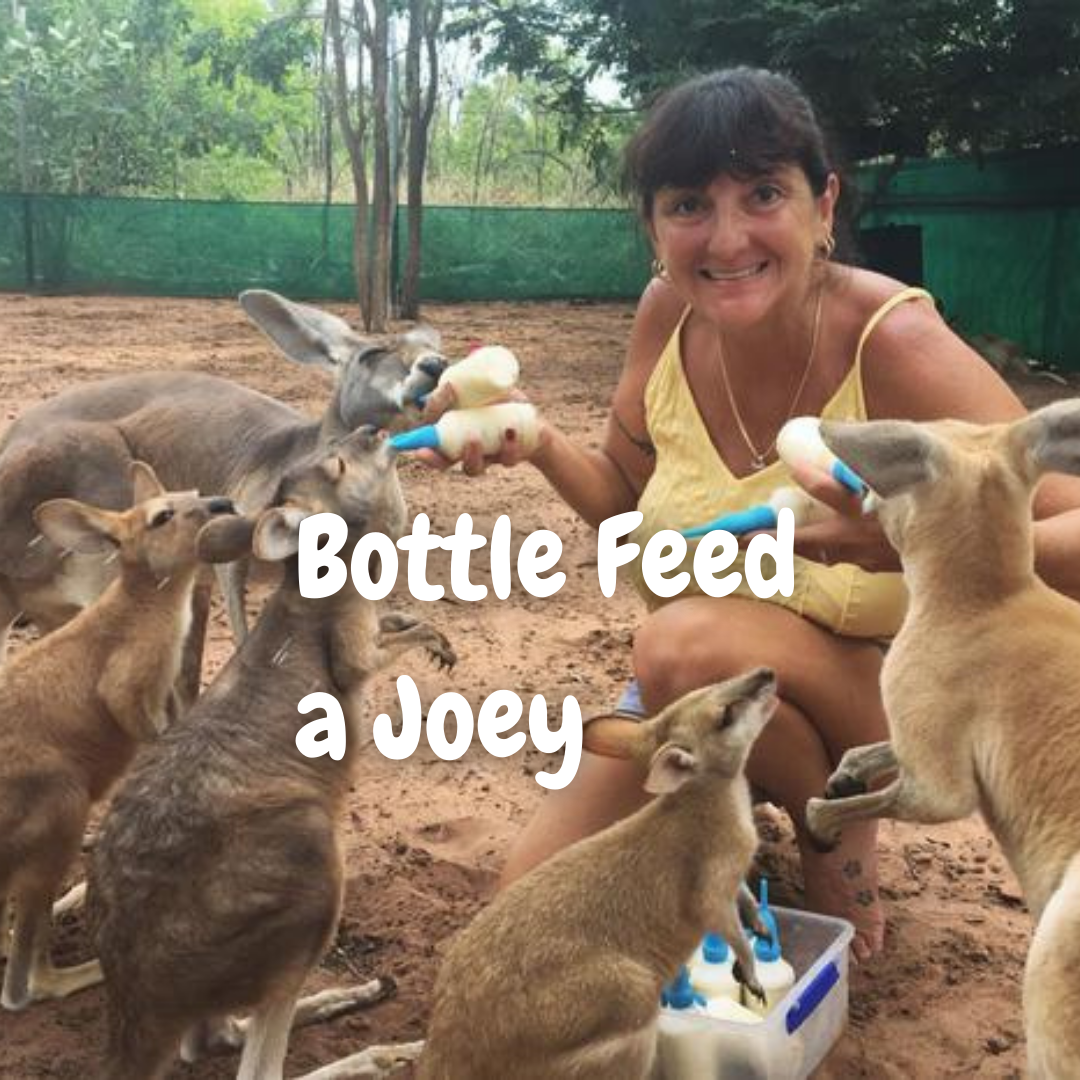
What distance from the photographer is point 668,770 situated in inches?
81.2

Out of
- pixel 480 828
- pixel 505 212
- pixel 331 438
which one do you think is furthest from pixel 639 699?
pixel 505 212

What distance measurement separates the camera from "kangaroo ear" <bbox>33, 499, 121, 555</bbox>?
2805 mm

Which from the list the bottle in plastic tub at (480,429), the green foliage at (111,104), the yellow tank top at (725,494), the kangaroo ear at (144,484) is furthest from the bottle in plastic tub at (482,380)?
the green foliage at (111,104)

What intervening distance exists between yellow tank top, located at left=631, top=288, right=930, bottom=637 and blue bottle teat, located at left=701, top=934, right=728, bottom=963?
0.62 m

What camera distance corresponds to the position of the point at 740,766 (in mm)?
2240

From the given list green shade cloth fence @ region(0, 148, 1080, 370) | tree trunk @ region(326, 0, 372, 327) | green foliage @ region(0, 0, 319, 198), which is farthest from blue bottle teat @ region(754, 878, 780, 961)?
green foliage @ region(0, 0, 319, 198)

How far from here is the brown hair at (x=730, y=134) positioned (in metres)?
2.49

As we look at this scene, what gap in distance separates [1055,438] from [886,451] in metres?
0.25

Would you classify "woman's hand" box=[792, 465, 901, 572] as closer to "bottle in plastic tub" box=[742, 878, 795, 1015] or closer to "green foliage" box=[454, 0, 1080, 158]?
"bottle in plastic tub" box=[742, 878, 795, 1015]

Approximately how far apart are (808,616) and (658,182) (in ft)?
2.86

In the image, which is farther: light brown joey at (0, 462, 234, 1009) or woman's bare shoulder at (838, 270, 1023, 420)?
woman's bare shoulder at (838, 270, 1023, 420)

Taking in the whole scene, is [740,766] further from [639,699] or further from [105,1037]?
[105,1037]

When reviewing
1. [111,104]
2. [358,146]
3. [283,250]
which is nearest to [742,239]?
[358,146]

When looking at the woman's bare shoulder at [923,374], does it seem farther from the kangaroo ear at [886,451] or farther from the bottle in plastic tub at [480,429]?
the bottle in plastic tub at [480,429]
